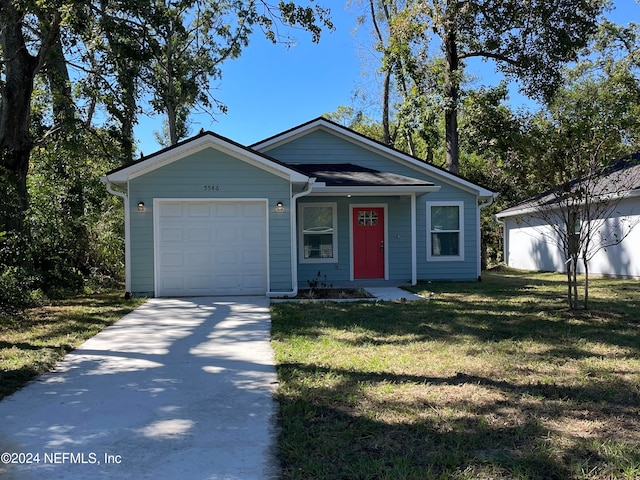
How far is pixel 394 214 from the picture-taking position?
42.7 feet

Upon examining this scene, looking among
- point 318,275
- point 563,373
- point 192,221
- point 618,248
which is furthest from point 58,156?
point 618,248

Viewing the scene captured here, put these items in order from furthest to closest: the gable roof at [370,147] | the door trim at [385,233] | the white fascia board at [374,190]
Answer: the gable roof at [370,147]
the door trim at [385,233]
the white fascia board at [374,190]

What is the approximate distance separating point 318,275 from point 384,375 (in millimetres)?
7907

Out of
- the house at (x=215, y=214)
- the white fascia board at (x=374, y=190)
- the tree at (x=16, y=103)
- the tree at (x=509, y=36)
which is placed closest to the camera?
the tree at (x=16, y=103)

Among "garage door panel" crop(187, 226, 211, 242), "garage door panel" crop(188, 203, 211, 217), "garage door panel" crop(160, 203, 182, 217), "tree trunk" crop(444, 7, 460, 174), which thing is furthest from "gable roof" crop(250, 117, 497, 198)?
"tree trunk" crop(444, 7, 460, 174)

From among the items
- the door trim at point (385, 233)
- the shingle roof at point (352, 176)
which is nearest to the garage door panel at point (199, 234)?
the shingle roof at point (352, 176)

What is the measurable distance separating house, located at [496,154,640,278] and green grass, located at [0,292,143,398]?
7.60m

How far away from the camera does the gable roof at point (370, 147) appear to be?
13211 millimetres

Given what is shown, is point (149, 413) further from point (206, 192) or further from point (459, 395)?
point (206, 192)

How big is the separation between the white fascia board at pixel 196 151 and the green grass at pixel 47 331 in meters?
2.65

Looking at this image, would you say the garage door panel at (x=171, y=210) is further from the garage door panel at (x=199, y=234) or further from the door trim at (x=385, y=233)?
the door trim at (x=385, y=233)

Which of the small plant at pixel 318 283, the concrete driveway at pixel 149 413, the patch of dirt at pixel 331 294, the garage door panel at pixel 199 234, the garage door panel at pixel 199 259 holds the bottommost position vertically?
the concrete driveway at pixel 149 413

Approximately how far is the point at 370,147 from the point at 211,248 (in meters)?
5.85

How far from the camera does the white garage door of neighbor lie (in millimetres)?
10102
